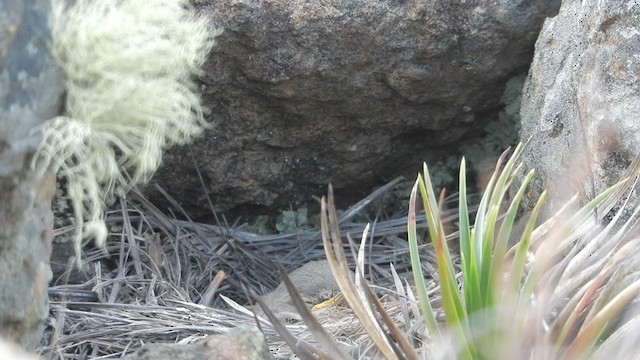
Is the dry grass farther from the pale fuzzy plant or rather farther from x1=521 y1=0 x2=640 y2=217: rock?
the pale fuzzy plant

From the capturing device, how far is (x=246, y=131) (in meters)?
3.31

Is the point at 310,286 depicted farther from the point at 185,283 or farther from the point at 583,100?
the point at 583,100

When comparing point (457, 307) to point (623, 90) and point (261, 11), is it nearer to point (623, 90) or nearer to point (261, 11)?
point (623, 90)

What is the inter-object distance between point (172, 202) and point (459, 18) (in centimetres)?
123

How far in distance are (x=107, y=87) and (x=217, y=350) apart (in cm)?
57

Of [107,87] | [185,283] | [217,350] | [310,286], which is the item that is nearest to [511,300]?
[217,350]

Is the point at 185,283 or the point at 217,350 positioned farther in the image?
the point at 185,283

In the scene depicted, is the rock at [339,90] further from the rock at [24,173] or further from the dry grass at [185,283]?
the rock at [24,173]

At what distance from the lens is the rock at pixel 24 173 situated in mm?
1382

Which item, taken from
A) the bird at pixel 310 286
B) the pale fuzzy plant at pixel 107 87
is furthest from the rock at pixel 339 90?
the pale fuzzy plant at pixel 107 87

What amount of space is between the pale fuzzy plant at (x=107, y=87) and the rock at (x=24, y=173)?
3 cm

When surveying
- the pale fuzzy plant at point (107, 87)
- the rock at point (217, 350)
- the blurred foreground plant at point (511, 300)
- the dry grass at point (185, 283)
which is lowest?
the dry grass at point (185, 283)

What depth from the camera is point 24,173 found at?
1486 mm

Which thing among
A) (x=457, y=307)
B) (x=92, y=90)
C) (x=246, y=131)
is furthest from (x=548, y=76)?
(x=92, y=90)
